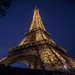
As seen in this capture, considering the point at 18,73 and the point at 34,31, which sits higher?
the point at 34,31

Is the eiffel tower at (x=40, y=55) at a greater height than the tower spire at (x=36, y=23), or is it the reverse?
the tower spire at (x=36, y=23)

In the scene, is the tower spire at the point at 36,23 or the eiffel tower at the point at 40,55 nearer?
the eiffel tower at the point at 40,55

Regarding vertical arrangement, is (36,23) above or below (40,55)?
above

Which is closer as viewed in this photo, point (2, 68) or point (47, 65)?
point (2, 68)

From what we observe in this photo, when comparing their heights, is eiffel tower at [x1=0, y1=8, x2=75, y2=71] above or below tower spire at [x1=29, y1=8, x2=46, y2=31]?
below

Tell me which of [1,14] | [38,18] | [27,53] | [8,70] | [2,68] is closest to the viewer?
[2,68]

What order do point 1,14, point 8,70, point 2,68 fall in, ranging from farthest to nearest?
point 1,14, point 8,70, point 2,68

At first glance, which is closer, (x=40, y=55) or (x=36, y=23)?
(x=40, y=55)

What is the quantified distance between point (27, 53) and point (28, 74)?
45.5 ft

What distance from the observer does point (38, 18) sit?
3288cm

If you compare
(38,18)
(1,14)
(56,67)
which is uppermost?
(38,18)

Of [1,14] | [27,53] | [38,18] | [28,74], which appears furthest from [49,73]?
[38,18]

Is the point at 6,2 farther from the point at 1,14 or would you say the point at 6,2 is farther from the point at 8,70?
the point at 8,70

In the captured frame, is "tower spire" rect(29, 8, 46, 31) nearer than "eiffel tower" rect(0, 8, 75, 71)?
No
